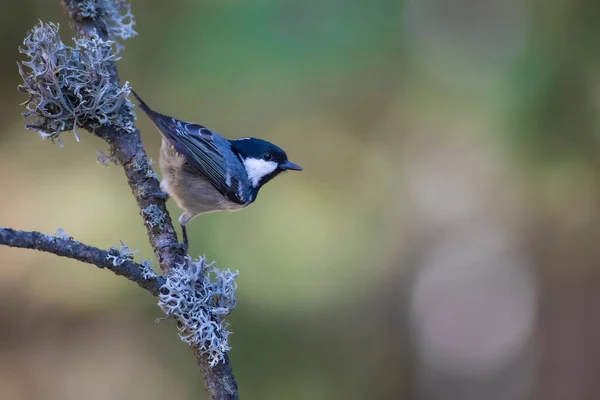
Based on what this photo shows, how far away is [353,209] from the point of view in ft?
10.2

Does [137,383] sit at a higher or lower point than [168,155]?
lower

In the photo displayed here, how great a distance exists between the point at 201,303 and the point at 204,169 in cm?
85

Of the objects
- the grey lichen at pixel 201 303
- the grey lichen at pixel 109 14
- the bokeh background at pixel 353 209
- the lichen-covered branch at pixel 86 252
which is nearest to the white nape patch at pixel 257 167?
the bokeh background at pixel 353 209

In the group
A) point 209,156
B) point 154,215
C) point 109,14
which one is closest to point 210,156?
point 209,156

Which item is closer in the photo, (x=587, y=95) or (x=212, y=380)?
(x=212, y=380)

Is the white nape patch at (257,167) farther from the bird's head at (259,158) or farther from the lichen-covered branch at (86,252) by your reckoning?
the lichen-covered branch at (86,252)

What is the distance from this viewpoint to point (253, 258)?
2615mm

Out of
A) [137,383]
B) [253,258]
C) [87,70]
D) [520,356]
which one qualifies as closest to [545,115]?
[253,258]

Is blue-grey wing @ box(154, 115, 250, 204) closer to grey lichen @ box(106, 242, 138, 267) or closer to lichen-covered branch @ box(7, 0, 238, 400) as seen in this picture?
lichen-covered branch @ box(7, 0, 238, 400)

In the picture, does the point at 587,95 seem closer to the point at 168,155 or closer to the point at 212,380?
the point at 168,155

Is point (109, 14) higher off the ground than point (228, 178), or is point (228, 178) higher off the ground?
point (109, 14)

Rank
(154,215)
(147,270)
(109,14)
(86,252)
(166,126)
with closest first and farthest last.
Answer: (86,252) → (147,270) → (154,215) → (109,14) → (166,126)

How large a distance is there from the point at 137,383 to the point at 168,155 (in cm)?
148

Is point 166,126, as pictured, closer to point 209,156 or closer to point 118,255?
point 209,156
